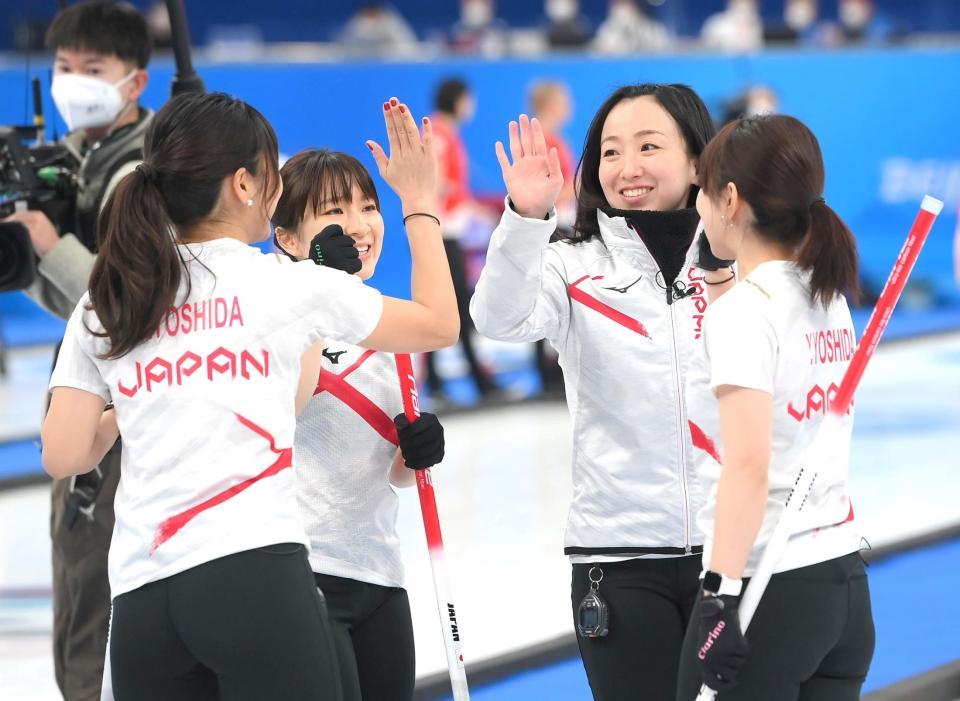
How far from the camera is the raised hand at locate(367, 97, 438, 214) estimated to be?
7.50 ft

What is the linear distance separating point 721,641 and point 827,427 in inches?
13.0

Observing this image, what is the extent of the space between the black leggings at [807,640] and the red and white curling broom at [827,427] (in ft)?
0.11

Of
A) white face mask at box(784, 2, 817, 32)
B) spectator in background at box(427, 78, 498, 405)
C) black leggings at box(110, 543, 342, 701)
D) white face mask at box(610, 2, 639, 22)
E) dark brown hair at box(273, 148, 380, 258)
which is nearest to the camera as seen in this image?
black leggings at box(110, 543, 342, 701)

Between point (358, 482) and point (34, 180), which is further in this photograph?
point (34, 180)

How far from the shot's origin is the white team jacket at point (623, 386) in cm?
250

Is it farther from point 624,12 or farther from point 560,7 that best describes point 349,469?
point 560,7

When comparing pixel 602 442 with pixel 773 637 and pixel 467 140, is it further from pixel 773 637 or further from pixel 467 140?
pixel 467 140

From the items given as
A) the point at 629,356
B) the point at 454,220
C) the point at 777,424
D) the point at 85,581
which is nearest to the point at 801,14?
the point at 454,220

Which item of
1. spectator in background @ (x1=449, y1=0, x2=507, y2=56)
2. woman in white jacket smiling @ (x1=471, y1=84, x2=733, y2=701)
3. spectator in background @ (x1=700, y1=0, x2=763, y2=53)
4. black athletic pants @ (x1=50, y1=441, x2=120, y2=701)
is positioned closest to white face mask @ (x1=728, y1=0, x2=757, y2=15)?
spectator in background @ (x1=700, y1=0, x2=763, y2=53)

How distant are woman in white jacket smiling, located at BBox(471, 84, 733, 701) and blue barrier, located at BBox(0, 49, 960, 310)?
5.95 metres

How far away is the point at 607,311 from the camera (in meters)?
2.53

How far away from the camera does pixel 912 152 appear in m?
11.1

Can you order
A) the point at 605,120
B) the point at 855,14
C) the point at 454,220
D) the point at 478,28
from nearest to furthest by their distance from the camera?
the point at 605,120
the point at 454,220
the point at 478,28
the point at 855,14

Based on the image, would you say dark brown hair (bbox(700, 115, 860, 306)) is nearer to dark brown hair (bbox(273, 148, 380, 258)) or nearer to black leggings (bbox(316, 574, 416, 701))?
dark brown hair (bbox(273, 148, 380, 258))
